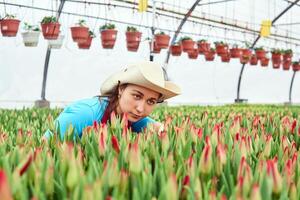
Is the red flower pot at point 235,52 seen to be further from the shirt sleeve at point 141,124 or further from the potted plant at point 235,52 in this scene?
the shirt sleeve at point 141,124

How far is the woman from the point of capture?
267 cm

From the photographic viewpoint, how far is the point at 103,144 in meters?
1.56

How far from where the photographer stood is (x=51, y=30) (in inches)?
358

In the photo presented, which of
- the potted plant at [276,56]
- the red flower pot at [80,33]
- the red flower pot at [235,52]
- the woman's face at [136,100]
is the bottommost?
the potted plant at [276,56]

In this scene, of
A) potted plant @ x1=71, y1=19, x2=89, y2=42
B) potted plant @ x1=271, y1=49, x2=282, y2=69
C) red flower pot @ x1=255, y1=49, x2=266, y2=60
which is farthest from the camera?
potted plant @ x1=271, y1=49, x2=282, y2=69

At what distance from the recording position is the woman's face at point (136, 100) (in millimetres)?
2703

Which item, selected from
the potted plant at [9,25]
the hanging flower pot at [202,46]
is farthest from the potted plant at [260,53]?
the potted plant at [9,25]

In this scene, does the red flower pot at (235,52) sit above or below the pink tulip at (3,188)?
below

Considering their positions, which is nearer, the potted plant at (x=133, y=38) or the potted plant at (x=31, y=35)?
the potted plant at (x=31, y=35)

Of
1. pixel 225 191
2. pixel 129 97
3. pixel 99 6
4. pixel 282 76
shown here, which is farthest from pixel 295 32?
pixel 225 191

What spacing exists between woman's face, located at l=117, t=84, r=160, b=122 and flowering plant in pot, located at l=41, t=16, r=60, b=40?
657 cm

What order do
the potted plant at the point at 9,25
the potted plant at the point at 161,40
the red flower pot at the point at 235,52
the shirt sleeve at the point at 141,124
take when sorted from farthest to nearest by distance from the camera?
the red flower pot at the point at 235,52
the potted plant at the point at 161,40
the potted plant at the point at 9,25
the shirt sleeve at the point at 141,124

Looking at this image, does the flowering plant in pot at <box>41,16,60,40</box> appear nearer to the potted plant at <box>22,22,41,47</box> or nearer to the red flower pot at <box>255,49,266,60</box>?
the potted plant at <box>22,22,41,47</box>

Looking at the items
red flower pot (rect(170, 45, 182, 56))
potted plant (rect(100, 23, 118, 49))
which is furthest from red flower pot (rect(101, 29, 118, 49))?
red flower pot (rect(170, 45, 182, 56))
